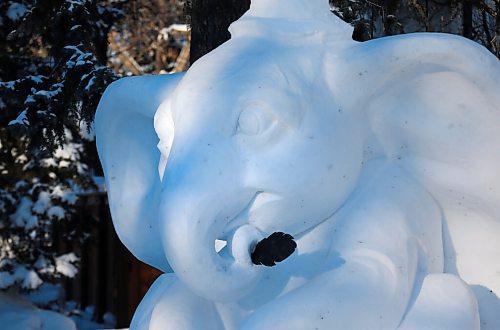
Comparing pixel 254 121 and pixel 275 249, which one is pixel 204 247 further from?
pixel 254 121

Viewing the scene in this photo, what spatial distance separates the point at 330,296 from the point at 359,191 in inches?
11.1

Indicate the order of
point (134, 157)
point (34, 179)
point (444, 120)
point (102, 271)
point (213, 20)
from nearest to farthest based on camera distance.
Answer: point (444, 120), point (134, 157), point (213, 20), point (34, 179), point (102, 271)

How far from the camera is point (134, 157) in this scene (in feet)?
6.22

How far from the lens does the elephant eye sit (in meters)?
1.48

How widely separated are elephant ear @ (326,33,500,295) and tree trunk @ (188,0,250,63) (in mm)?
1727

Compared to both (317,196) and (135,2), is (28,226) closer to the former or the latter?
(135,2)

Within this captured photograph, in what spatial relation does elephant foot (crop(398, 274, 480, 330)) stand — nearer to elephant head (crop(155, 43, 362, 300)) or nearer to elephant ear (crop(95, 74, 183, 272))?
elephant head (crop(155, 43, 362, 300))

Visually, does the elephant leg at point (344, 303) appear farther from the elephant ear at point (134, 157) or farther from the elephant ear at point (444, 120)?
the elephant ear at point (134, 157)

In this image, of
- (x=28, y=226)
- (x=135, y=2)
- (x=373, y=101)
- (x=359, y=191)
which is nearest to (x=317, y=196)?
(x=359, y=191)

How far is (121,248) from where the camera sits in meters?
6.61

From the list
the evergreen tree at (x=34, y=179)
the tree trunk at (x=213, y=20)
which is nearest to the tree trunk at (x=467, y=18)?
the tree trunk at (x=213, y=20)

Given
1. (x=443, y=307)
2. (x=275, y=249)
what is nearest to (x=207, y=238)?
(x=275, y=249)

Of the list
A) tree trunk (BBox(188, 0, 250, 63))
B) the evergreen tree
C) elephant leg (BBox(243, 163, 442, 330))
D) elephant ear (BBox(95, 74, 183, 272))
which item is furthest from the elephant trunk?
the evergreen tree

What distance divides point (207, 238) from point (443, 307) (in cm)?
53
